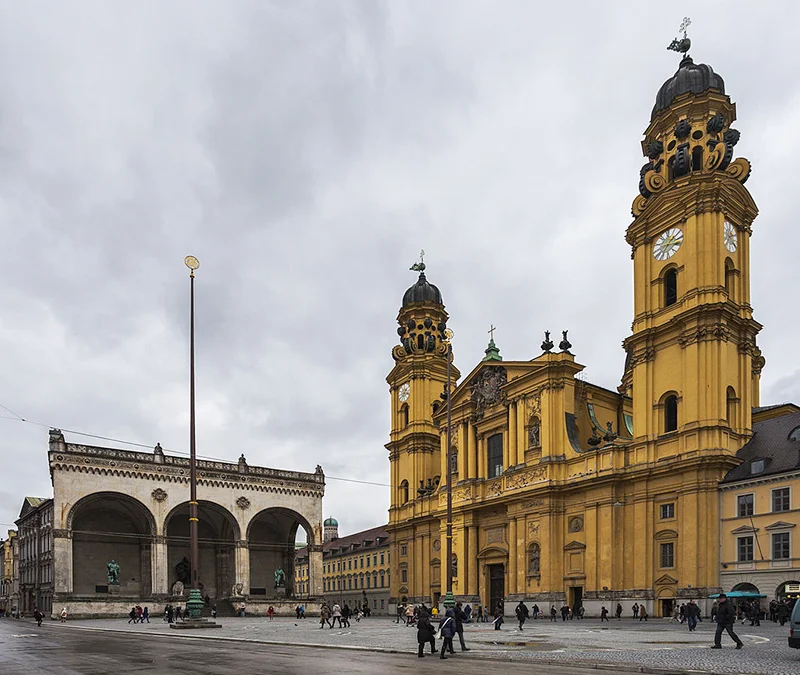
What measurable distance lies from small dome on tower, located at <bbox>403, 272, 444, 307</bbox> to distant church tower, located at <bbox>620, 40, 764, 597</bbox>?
86.4 feet

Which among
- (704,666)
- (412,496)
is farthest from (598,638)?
(412,496)

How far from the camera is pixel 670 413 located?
46.2m

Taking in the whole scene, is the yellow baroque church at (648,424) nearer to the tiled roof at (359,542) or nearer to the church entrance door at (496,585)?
the church entrance door at (496,585)

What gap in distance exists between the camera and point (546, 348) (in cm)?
5388

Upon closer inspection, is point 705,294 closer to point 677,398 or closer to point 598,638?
point 677,398

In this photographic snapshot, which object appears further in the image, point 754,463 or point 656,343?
point 656,343

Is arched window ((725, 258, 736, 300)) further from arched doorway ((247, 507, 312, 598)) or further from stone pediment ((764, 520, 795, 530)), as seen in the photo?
arched doorway ((247, 507, 312, 598))

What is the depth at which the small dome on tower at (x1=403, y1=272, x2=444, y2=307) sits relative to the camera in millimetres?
73688

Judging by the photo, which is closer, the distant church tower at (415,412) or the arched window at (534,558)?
the arched window at (534,558)

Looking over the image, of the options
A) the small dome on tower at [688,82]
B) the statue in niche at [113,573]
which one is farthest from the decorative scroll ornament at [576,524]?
the statue in niche at [113,573]

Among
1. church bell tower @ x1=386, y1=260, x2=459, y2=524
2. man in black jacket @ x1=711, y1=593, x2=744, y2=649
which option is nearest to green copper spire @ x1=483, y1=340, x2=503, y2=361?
church bell tower @ x1=386, y1=260, x2=459, y2=524

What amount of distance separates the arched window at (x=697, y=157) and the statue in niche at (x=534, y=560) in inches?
1059

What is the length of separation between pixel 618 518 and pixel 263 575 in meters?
40.9

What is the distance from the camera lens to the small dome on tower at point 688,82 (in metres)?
48.8
